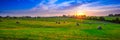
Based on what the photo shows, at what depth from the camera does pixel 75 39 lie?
32531 mm

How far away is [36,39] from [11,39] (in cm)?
431

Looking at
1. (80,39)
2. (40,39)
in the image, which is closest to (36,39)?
(40,39)

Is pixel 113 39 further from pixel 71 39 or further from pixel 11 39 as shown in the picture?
pixel 11 39

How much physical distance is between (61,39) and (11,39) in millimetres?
8712

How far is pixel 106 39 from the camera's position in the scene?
3306 cm

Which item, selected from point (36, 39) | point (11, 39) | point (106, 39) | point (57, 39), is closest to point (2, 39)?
point (11, 39)

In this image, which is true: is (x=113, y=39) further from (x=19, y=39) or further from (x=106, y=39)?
(x=19, y=39)

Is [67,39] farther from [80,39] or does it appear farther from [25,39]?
[25,39]

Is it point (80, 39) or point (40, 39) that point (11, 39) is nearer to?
point (40, 39)

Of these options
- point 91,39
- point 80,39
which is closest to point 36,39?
point 80,39

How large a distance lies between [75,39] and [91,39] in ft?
9.61

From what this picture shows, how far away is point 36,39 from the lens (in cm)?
3164

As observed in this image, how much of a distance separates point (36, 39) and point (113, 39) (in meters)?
14.0

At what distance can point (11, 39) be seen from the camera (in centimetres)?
3139
